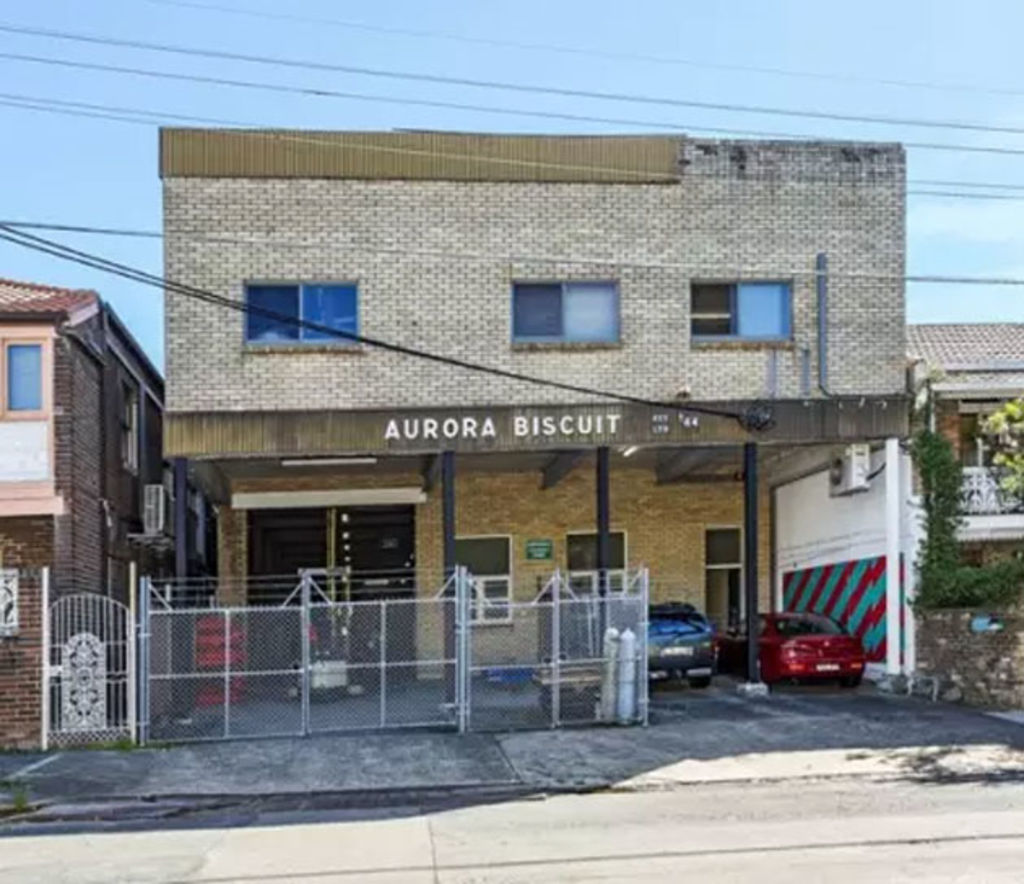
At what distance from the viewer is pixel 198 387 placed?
1950 centimetres

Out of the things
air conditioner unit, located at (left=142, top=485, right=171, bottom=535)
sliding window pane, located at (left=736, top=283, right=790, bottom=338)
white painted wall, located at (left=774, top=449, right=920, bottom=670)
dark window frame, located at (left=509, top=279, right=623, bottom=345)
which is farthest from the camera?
air conditioner unit, located at (left=142, top=485, right=171, bottom=535)

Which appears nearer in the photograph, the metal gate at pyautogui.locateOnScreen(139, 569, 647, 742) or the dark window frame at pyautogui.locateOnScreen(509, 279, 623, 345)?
the metal gate at pyautogui.locateOnScreen(139, 569, 647, 742)

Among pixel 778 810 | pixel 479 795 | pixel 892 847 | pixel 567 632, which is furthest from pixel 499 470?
pixel 892 847

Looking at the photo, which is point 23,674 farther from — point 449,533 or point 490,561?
point 490,561

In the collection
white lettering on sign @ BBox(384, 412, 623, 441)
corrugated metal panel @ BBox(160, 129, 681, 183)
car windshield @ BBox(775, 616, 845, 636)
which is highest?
corrugated metal panel @ BBox(160, 129, 681, 183)

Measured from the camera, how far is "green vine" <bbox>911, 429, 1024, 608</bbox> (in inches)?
767

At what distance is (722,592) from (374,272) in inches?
459

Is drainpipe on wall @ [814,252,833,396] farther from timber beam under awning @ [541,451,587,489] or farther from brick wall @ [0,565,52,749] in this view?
brick wall @ [0,565,52,749]

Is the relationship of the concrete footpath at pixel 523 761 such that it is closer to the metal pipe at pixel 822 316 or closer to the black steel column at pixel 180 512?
the black steel column at pixel 180 512

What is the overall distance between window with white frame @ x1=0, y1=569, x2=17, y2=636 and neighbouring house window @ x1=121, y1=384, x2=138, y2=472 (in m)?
6.41

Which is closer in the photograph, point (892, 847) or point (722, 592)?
point (892, 847)

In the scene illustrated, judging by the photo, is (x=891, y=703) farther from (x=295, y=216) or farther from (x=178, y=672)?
(x=295, y=216)

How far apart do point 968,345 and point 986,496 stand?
3103mm

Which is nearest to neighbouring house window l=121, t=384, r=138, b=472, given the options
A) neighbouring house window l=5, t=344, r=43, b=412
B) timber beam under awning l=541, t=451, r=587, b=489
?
neighbouring house window l=5, t=344, r=43, b=412
